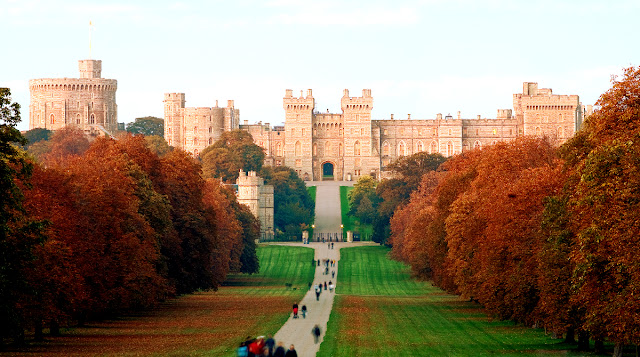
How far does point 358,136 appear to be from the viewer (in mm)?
149375

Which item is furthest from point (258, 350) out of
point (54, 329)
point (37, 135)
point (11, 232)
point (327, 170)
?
point (327, 170)

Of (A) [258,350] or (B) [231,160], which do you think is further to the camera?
(B) [231,160]

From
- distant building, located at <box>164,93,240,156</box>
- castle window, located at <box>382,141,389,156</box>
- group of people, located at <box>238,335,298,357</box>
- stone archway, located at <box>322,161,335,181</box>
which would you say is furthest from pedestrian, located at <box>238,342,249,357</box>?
castle window, located at <box>382,141,389,156</box>

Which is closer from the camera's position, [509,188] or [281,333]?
[281,333]

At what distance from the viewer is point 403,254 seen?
7531cm

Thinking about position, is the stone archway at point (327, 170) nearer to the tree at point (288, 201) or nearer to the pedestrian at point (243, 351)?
the tree at point (288, 201)

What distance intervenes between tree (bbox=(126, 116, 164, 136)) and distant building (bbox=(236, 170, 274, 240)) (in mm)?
61894

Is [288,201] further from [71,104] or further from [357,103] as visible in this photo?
[71,104]

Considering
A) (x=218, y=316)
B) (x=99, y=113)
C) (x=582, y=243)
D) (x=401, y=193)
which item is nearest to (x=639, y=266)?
(x=582, y=243)

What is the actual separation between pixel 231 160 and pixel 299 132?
A: 84.4 ft

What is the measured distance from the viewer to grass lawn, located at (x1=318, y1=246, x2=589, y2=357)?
33.1 metres

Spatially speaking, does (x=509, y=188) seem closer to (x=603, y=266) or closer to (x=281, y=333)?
(x=281, y=333)

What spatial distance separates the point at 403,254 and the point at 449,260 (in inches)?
991

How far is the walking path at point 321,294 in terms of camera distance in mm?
35062
